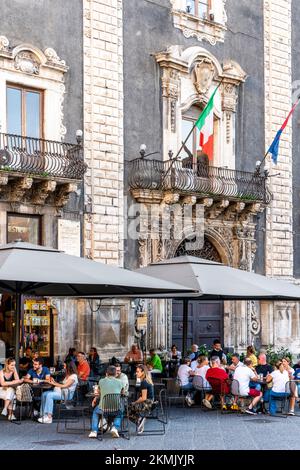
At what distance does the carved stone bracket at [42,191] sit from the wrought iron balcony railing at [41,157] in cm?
28

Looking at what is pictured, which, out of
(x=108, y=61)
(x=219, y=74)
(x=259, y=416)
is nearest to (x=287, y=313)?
(x=219, y=74)

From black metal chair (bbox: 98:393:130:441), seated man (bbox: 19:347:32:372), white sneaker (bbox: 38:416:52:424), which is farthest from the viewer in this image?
seated man (bbox: 19:347:32:372)

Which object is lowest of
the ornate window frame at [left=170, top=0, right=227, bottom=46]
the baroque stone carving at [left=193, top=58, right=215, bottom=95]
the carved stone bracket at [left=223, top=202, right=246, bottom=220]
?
the carved stone bracket at [left=223, top=202, right=246, bottom=220]

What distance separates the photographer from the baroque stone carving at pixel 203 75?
27.4 metres

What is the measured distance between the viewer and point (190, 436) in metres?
14.3

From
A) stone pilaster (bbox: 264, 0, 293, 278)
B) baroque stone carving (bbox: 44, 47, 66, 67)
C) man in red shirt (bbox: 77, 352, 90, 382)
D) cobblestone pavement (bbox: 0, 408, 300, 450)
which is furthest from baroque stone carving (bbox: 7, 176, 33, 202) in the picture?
stone pilaster (bbox: 264, 0, 293, 278)

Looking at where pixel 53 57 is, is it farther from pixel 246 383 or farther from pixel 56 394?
pixel 246 383

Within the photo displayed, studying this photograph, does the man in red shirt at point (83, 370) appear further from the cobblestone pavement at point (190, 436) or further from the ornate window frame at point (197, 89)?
the ornate window frame at point (197, 89)

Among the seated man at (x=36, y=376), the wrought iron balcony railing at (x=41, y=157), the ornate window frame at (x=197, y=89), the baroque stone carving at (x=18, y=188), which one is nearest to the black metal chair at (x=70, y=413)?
the seated man at (x=36, y=376)

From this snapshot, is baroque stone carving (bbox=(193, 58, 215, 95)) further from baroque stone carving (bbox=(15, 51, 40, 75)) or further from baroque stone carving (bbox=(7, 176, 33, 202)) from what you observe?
baroque stone carving (bbox=(7, 176, 33, 202))

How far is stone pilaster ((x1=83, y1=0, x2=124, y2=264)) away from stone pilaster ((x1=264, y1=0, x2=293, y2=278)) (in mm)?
6855

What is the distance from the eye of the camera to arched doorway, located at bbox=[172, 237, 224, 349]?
26.8m

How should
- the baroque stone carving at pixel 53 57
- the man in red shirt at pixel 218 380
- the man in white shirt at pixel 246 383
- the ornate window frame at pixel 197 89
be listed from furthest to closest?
the ornate window frame at pixel 197 89
the baroque stone carving at pixel 53 57
the man in red shirt at pixel 218 380
the man in white shirt at pixel 246 383

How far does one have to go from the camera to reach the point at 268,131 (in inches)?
1175
